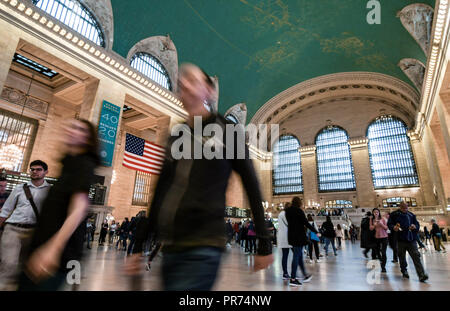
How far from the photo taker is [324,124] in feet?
86.9

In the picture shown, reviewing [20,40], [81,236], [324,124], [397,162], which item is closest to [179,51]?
[20,40]

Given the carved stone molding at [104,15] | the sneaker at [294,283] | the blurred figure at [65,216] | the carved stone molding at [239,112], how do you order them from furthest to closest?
the carved stone molding at [239,112], the carved stone molding at [104,15], the sneaker at [294,283], the blurred figure at [65,216]

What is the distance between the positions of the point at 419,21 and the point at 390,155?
1338 centimetres

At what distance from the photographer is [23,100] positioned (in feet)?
40.8

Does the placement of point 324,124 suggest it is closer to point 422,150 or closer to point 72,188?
point 422,150

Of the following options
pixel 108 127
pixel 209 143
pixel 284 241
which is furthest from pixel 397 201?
pixel 209 143

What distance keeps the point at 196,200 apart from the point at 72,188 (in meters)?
0.85

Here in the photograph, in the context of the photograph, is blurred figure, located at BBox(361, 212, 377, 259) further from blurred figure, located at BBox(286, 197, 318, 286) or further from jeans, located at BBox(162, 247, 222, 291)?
jeans, located at BBox(162, 247, 222, 291)

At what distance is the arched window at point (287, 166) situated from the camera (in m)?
26.9

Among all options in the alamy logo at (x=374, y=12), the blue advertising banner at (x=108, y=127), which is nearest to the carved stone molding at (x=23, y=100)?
the blue advertising banner at (x=108, y=127)

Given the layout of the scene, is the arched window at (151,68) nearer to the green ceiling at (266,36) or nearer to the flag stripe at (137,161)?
the green ceiling at (266,36)

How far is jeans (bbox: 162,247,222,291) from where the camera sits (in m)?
0.73

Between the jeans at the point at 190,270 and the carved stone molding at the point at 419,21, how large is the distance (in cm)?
1695

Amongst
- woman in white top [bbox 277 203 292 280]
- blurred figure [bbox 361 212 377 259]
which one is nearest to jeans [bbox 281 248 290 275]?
woman in white top [bbox 277 203 292 280]
